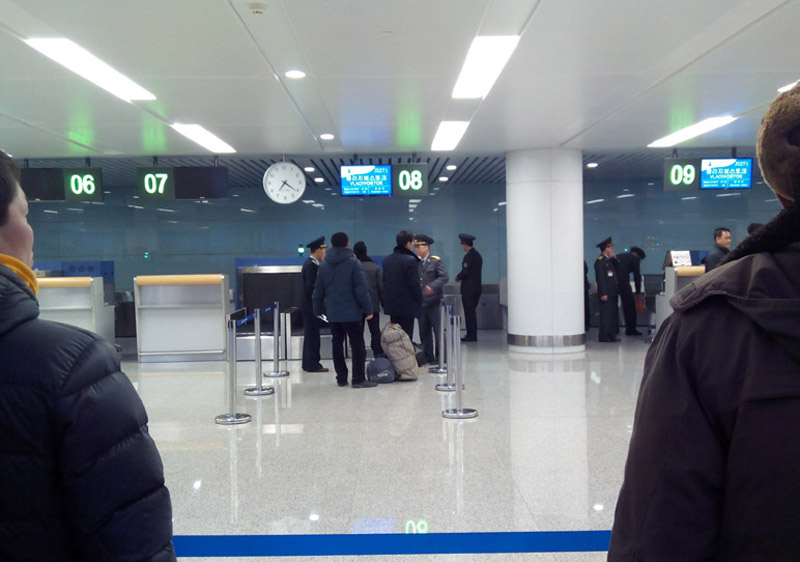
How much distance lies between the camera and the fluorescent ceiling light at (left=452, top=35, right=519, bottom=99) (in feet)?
20.6

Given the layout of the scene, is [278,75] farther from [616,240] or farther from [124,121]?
A: [616,240]

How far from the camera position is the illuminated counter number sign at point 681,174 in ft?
39.6

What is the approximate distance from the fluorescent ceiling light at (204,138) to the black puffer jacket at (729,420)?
9527mm

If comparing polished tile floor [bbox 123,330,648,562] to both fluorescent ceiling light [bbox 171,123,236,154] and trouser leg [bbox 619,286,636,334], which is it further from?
trouser leg [bbox 619,286,636,334]

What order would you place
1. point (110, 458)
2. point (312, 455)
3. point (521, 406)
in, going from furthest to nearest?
point (521, 406), point (312, 455), point (110, 458)

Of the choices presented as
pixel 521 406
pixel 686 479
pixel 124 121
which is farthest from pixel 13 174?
pixel 124 121

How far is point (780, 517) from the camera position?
1150 mm

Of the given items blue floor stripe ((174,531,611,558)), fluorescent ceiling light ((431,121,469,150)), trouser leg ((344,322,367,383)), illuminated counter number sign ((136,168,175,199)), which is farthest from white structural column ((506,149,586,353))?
blue floor stripe ((174,531,611,558))

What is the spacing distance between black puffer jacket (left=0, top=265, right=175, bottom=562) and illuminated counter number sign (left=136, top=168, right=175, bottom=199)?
36.8 feet

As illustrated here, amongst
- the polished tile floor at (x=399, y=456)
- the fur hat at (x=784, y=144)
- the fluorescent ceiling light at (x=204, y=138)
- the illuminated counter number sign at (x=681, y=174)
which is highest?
the fluorescent ceiling light at (x=204, y=138)

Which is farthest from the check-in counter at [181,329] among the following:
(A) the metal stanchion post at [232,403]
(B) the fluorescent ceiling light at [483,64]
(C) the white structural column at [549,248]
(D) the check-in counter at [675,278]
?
(D) the check-in counter at [675,278]

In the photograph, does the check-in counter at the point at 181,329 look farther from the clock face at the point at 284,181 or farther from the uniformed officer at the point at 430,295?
the uniformed officer at the point at 430,295

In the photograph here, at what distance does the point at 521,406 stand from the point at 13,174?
22.7 ft

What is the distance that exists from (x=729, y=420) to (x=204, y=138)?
10.7 m
